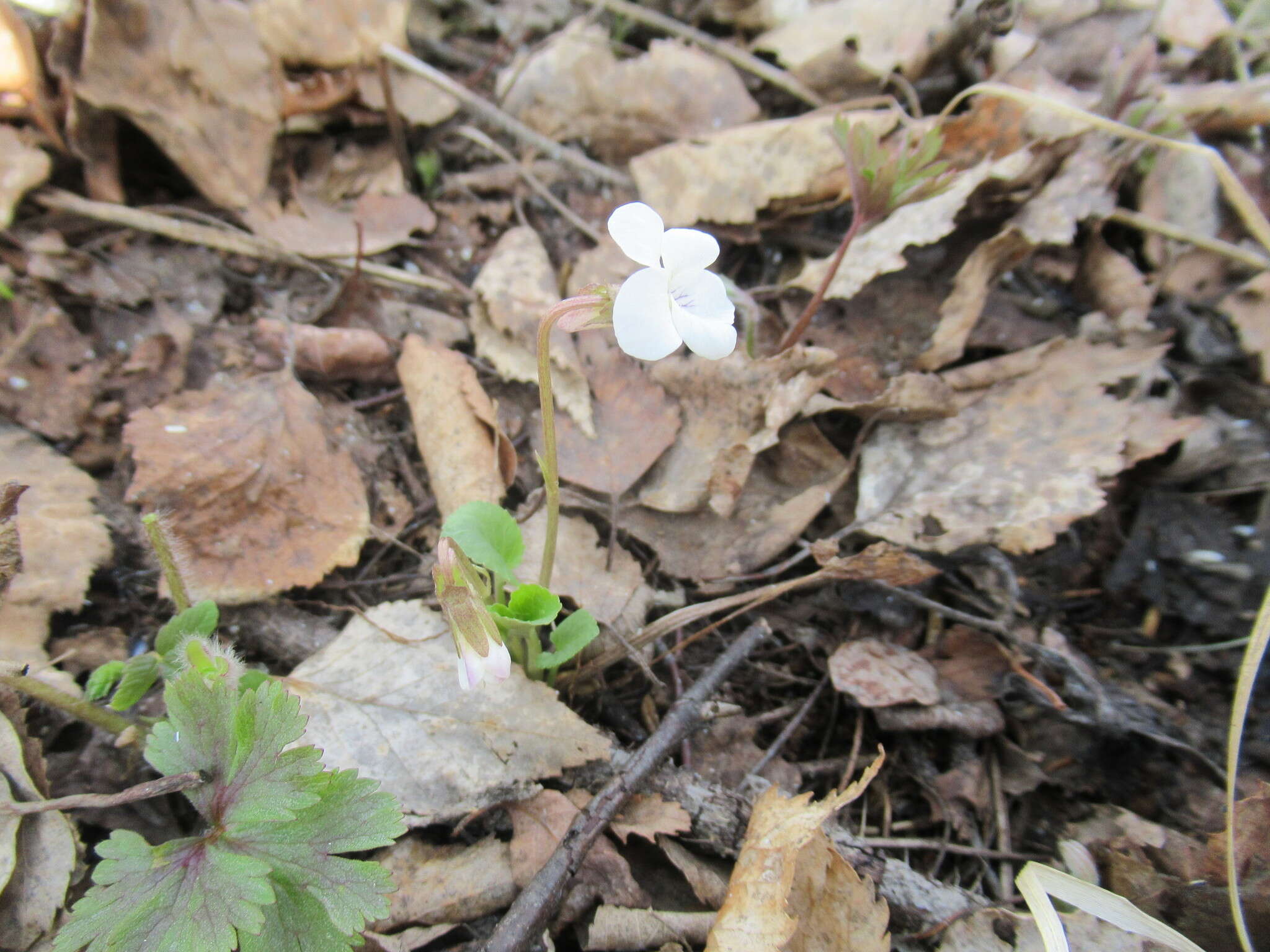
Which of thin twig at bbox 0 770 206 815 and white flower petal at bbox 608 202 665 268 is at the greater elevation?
white flower petal at bbox 608 202 665 268

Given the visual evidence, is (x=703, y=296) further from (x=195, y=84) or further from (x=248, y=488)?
(x=195, y=84)

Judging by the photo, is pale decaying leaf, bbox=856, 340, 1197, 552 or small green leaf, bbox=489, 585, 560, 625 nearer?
small green leaf, bbox=489, 585, 560, 625

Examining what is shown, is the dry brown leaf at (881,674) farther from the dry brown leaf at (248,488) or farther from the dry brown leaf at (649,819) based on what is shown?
the dry brown leaf at (248,488)

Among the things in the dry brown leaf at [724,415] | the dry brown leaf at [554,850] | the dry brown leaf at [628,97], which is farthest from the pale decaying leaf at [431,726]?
the dry brown leaf at [628,97]

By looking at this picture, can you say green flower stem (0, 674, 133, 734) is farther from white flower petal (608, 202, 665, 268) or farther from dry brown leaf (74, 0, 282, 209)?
dry brown leaf (74, 0, 282, 209)

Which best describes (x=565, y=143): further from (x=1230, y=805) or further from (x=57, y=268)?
(x=1230, y=805)

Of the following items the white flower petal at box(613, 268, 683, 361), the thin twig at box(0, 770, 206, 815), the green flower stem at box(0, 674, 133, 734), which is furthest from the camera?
the green flower stem at box(0, 674, 133, 734)

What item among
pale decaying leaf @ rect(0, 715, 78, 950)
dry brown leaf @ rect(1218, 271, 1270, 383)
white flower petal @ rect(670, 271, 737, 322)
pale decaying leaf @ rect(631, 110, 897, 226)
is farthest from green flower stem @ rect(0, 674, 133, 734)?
dry brown leaf @ rect(1218, 271, 1270, 383)
